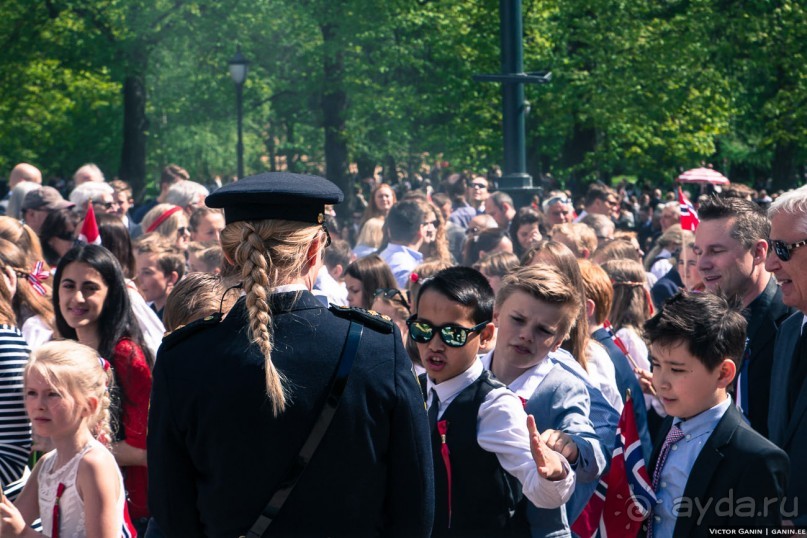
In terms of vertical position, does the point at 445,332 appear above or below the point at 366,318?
below

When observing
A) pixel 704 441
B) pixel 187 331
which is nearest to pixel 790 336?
pixel 704 441

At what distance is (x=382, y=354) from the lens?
9.33 ft

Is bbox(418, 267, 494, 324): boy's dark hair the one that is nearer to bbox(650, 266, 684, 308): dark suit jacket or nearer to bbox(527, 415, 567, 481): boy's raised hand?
bbox(527, 415, 567, 481): boy's raised hand

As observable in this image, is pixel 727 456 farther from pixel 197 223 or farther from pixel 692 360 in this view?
pixel 197 223

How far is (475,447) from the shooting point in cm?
Answer: 400

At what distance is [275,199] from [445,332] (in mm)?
1581

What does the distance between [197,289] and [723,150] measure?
1425 inches

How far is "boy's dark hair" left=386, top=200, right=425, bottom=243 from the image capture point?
962cm

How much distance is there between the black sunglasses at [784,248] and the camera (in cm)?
420

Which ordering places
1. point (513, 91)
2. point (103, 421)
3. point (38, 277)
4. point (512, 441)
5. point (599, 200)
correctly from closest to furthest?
point (512, 441) → point (103, 421) → point (38, 277) → point (513, 91) → point (599, 200)

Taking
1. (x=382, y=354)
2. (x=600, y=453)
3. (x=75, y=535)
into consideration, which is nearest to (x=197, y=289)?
(x=75, y=535)

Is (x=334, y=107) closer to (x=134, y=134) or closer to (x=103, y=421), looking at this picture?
(x=134, y=134)

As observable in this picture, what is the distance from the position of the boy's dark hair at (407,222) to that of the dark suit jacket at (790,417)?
535 centimetres

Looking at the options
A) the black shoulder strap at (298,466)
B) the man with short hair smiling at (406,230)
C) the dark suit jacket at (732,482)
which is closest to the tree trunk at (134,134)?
the man with short hair smiling at (406,230)
